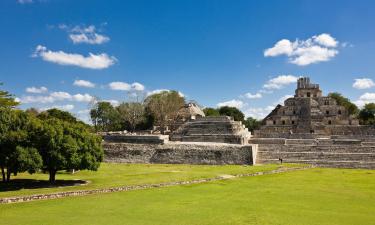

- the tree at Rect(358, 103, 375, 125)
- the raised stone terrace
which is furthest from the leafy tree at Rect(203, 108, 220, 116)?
the raised stone terrace

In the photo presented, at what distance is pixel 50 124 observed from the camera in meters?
24.5

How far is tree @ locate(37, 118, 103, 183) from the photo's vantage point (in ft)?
75.0

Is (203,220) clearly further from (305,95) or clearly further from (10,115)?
(305,95)

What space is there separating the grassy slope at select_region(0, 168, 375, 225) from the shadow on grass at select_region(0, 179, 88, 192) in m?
4.56

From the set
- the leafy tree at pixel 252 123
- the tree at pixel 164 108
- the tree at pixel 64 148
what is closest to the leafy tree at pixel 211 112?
the leafy tree at pixel 252 123

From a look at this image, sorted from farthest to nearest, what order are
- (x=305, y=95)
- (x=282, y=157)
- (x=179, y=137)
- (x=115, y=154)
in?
(x=305, y=95) < (x=179, y=137) < (x=115, y=154) < (x=282, y=157)

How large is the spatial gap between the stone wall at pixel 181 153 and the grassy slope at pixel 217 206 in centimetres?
1286

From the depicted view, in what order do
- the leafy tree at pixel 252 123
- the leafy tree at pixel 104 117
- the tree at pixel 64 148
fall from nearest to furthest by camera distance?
1. the tree at pixel 64 148
2. the leafy tree at pixel 104 117
3. the leafy tree at pixel 252 123

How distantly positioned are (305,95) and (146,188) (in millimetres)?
42540

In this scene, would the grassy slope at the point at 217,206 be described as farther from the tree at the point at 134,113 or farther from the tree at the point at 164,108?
the tree at the point at 134,113

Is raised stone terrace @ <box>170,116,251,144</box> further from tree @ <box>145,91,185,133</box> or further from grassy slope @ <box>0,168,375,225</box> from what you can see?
grassy slope @ <box>0,168,375,225</box>

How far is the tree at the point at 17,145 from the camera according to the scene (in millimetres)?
21859

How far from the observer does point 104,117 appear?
74.7 m

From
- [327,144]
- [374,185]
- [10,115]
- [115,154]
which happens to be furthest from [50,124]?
[327,144]
